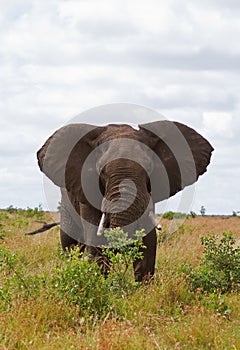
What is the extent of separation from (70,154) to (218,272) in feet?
7.24

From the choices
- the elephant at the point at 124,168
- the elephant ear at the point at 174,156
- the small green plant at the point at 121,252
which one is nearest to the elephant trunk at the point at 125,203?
the elephant at the point at 124,168

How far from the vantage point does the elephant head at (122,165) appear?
745 cm

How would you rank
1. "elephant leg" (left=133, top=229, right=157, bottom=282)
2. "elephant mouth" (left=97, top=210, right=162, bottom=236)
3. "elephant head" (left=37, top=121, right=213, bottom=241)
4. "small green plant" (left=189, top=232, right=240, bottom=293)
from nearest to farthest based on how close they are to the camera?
"elephant head" (left=37, top=121, right=213, bottom=241) < "elephant mouth" (left=97, top=210, right=162, bottom=236) < "small green plant" (left=189, top=232, right=240, bottom=293) < "elephant leg" (left=133, top=229, right=157, bottom=282)

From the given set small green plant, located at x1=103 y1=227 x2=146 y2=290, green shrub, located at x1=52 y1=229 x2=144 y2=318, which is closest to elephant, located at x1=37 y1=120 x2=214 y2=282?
small green plant, located at x1=103 y1=227 x2=146 y2=290

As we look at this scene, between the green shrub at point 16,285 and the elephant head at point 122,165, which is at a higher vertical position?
the elephant head at point 122,165

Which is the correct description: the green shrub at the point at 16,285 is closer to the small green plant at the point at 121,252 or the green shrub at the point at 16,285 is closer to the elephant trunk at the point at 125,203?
the small green plant at the point at 121,252

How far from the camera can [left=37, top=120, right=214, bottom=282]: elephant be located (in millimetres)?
7465

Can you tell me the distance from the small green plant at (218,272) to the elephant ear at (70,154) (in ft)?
5.33

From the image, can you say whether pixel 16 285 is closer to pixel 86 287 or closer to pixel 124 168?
pixel 86 287

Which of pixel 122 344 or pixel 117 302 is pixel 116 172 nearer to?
pixel 117 302

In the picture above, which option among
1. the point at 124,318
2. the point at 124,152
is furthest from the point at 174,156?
the point at 124,318

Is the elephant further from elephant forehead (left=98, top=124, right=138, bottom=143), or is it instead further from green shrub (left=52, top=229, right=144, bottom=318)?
green shrub (left=52, top=229, right=144, bottom=318)

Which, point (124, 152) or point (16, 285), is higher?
point (124, 152)

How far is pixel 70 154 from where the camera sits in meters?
8.62
